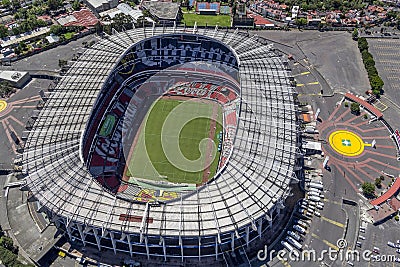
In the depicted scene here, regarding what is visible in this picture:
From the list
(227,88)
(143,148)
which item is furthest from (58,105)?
(227,88)

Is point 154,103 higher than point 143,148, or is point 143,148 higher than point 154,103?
point 154,103

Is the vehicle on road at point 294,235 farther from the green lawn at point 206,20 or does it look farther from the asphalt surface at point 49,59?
the green lawn at point 206,20

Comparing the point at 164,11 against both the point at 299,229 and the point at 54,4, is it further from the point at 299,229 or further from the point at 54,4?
the point at 299,229

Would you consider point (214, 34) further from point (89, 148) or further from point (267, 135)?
point (89, 148)

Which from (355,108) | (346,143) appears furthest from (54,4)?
(346,143)

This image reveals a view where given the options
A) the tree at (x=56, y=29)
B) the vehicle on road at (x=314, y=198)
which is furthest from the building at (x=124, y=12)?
the vehicle on road at (x=314, y=198)

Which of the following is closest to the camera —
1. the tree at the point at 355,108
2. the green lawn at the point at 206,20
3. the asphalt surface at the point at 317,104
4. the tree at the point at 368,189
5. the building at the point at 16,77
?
the asphalt surface at the point at 317,104

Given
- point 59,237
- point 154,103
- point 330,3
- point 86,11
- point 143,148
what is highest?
point 330,3
